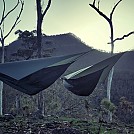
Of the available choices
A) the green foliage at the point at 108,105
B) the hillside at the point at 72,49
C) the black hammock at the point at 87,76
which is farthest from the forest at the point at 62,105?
the hillside at the point at 72,49

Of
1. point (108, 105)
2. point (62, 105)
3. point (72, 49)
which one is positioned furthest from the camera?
point (72, 49)

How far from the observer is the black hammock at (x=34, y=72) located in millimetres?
4309

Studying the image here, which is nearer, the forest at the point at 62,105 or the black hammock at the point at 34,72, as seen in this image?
the black hammock at the point at 34,72

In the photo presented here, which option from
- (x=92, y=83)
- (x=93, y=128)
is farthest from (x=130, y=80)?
(x=92, y=83)

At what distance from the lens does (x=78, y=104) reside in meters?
9.64

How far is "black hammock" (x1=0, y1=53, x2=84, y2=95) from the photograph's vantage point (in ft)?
14.1

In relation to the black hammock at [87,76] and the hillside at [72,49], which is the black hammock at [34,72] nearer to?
the black hammock at [87,76]

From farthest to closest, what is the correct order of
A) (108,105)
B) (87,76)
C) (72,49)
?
1. (72,49)
2. (108,105)
3. (87,76)

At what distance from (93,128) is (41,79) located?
186 cm

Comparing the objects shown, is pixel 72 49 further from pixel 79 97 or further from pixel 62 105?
pixel 62 105

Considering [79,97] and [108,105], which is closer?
[108,105]

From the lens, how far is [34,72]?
170 inches

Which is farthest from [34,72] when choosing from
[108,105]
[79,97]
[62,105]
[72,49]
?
[72,49]

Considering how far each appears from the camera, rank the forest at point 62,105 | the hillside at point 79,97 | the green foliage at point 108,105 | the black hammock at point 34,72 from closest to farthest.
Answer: the black hammock at point 34,72 → the forest at point 62,105 → the green foliage at point 108,105 → the hillside at point 79,97
